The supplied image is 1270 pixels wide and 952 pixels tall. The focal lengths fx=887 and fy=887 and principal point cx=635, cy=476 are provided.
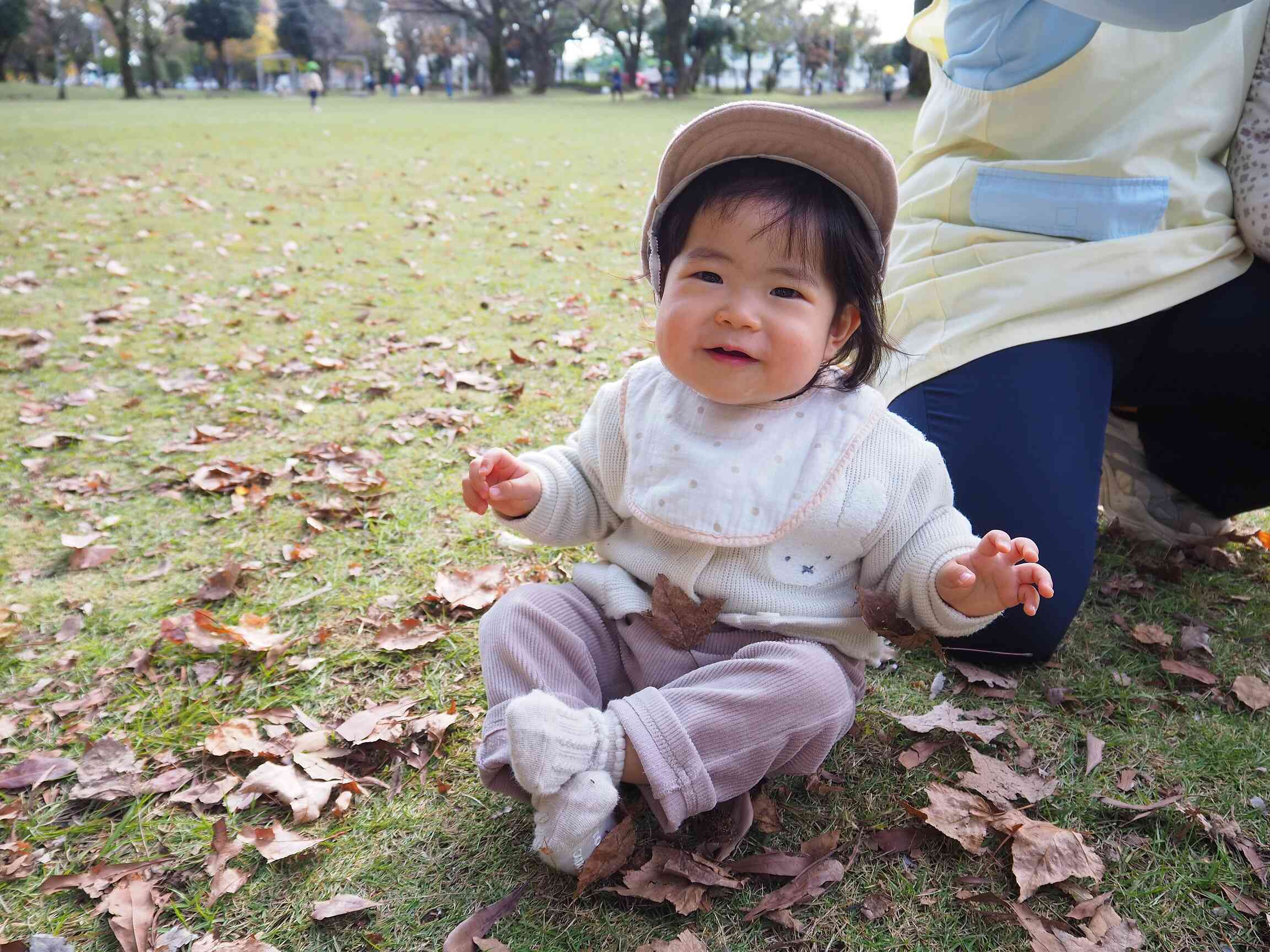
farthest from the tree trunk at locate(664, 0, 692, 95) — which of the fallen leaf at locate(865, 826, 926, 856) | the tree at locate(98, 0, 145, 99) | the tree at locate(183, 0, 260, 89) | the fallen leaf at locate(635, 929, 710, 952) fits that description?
the fallen leaf at locate(635, 929, 710, 952)

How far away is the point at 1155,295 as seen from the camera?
90.1 inches

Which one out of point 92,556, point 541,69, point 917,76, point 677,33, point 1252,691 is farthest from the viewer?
point 541,69

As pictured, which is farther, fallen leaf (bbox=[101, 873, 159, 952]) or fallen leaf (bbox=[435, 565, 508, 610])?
fallen leaf (bbox=[435, 565, 508, 610])

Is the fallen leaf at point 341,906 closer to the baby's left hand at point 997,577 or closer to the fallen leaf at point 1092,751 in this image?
the baby's left hand at point 997,577

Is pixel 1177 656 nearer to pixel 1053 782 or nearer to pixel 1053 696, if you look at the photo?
pixel 1053 696

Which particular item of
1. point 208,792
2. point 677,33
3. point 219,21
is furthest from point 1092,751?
point 219,21

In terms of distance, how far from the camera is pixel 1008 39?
229 cm

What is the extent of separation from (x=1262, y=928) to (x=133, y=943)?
6.44ft

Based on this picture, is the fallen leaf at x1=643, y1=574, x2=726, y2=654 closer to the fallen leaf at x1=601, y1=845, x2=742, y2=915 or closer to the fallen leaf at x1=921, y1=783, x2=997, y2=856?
the fallen leaf at x1=601, y1=845, x2=742, y2=915

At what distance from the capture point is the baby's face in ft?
5.46

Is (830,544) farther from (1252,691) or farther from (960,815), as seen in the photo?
(1252,691)

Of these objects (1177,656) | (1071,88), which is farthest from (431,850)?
(1071,88)

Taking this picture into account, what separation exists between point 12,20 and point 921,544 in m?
52.3

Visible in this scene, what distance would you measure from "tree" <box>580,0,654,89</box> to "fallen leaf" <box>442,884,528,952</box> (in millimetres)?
49082
